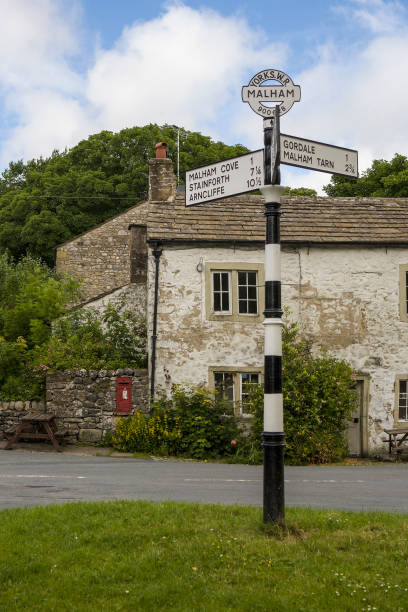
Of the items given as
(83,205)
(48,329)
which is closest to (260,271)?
(48,329)

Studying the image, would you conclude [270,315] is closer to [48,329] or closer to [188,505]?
[188,505]

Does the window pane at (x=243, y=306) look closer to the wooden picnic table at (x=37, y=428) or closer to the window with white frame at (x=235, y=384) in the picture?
the window with white frame at (x=235, y=384)

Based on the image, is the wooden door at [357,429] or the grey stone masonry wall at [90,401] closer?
the grey stone masonry wall at [90,401]

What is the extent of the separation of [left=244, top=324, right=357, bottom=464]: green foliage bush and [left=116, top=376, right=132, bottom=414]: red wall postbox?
10.7ft

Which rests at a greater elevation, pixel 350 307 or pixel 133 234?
pixel 133 234

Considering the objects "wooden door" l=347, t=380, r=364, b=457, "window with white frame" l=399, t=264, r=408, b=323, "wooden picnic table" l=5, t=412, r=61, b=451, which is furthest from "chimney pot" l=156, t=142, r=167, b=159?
"wooden door" l=347, t=380, r=364, b=457

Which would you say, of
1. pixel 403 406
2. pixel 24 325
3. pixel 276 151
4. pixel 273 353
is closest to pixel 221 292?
pixel 403 406

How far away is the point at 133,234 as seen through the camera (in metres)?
22.9

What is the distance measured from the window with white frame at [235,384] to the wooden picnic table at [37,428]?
14.3ft

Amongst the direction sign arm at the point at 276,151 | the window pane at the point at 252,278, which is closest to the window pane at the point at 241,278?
the window pane at the point at 252,278

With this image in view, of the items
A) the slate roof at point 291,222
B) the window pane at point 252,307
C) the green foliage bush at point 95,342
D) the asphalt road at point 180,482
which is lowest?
the asphalt road at point 180,482

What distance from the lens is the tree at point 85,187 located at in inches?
1714

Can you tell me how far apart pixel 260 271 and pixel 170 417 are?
15.5ft

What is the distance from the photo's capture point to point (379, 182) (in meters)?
39.0
